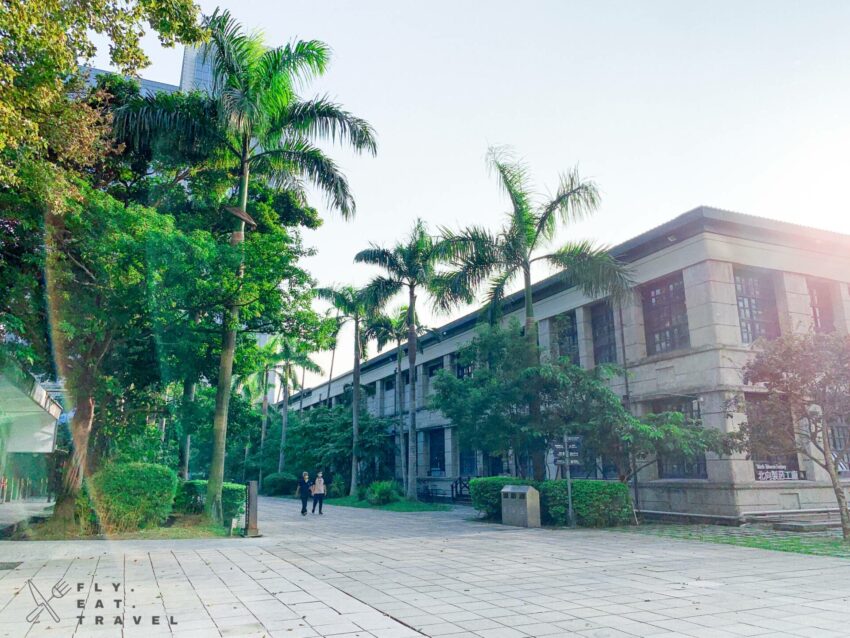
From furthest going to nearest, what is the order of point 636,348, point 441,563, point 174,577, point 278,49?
point 636,348 → point 278,49 → point 441,563 → point 174,577

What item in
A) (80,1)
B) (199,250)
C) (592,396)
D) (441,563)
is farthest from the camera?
(592,396)

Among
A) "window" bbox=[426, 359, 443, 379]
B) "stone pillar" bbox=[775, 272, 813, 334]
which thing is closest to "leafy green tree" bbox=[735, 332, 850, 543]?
"stone pillar" bbox=[775, 272, 813, 334]

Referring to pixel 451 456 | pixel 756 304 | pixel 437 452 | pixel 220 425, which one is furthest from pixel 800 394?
pixel 437 452

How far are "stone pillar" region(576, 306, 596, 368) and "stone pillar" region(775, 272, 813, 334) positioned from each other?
6.62 meters

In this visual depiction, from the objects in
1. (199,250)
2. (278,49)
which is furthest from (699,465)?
(278,49)

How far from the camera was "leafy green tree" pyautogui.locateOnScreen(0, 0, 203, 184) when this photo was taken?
7.29 meters

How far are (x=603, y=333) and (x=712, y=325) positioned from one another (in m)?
5.43

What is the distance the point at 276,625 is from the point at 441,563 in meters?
4.94

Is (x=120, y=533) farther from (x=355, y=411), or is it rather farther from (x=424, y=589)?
(x=355, y=411)

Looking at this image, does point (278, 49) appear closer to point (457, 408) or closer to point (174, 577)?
point (457, 408)

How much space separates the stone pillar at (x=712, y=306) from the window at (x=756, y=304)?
0.97 metres

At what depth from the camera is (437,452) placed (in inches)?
1428

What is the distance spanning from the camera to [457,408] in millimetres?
20438

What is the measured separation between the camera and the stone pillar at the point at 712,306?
770 inches
